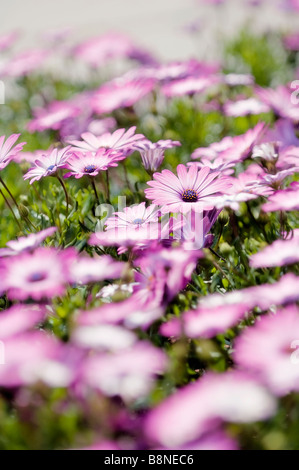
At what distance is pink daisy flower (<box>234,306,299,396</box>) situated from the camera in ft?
2.03

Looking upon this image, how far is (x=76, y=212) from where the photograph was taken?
1.22 meters

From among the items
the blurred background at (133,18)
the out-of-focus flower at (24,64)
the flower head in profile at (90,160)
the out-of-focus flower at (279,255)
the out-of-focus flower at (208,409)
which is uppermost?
the blurred background at (133,18)

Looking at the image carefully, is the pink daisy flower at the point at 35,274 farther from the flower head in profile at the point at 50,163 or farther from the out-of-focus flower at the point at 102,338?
the flower head in profile at the point at 50,163

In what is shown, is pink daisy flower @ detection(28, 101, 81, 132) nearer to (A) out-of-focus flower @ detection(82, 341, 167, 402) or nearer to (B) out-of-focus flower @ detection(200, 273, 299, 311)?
(B) out-of-focus flower @ detection(200, 273, 299, 311)

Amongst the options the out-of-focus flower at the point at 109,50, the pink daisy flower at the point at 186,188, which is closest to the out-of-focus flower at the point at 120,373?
the pink daisy flower at the point at 186,188

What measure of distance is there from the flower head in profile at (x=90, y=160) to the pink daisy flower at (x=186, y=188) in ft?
0.30

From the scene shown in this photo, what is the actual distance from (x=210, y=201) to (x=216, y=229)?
0.54 ft

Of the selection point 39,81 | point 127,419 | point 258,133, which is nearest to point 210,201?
point 258,133

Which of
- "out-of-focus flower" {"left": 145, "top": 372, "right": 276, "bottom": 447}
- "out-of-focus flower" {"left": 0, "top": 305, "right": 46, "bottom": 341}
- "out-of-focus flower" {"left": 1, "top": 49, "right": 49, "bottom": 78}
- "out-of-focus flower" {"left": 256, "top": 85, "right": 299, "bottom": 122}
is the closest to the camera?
"out-of-focus flower" {"left": 145, "top": 372, "right": 276, "bottom": 447}

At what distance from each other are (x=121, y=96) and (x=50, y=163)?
510 mm

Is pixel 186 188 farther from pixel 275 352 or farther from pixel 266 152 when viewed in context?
pixel 275 352

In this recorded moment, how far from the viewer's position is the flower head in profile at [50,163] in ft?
3.46

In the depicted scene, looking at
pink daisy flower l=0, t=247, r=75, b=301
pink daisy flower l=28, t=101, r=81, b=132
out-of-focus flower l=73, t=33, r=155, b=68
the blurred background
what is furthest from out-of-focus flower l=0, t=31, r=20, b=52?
pink daisy flower l=0, t=247, r=75, b=301
